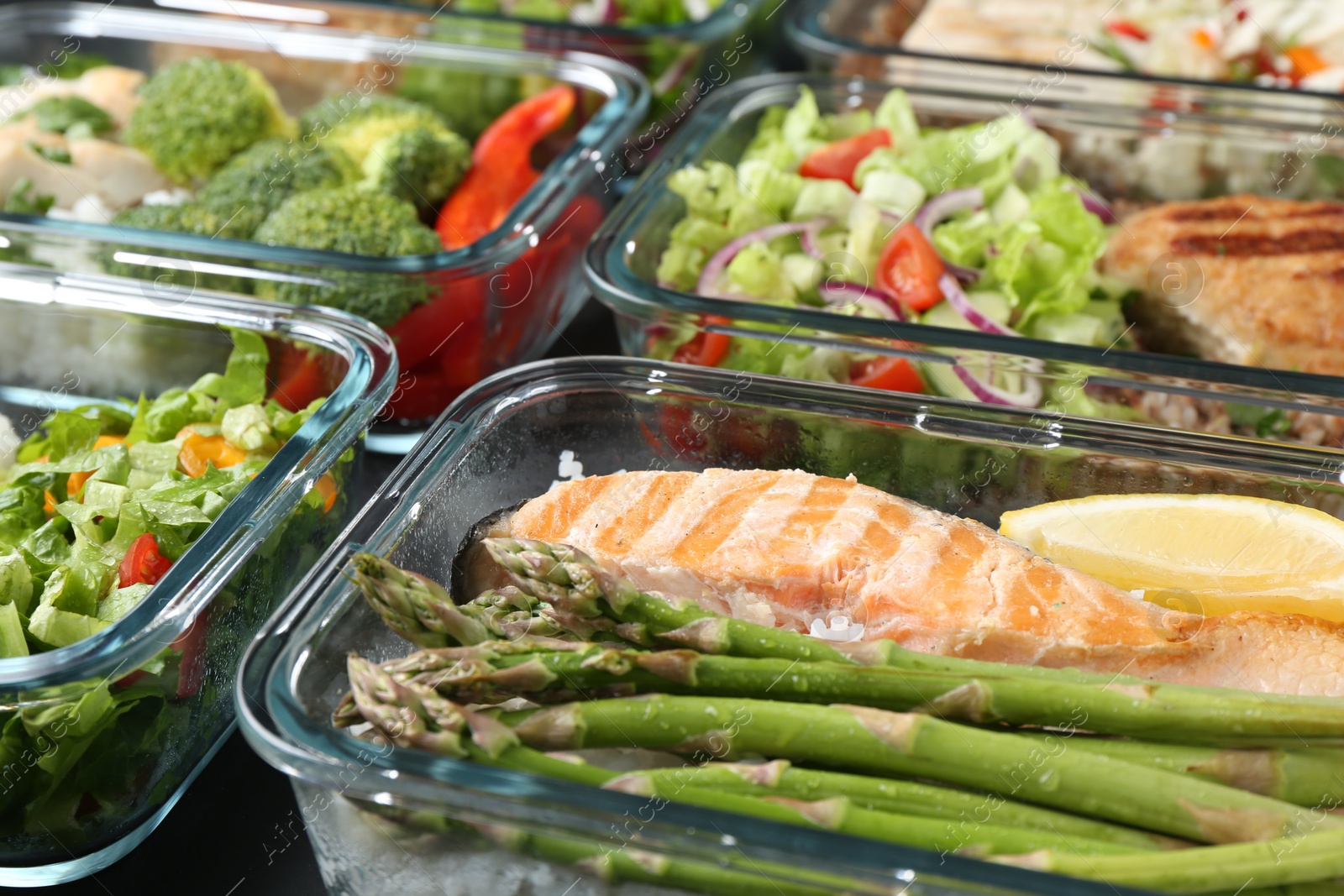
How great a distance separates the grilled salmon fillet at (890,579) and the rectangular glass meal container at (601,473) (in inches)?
3.7

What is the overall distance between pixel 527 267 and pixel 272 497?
2.94ft

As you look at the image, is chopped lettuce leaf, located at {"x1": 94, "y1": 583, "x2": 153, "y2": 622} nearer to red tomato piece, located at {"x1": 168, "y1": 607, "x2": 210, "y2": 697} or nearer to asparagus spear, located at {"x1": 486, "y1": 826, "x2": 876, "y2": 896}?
red tomato piece, located at {"x1": 168, "y1": 607, "x2": 210, "y2": 697}

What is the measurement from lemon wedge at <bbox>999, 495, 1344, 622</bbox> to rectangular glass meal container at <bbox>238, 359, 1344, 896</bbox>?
0.07 meters

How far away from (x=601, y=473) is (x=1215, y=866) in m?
1.00

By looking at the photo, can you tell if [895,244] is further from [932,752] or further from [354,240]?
[932,752]

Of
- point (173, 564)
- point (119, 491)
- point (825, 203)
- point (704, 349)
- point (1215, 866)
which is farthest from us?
point (825, 203)

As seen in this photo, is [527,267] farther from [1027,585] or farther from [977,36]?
[977,36]

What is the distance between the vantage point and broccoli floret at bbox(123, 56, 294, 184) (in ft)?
9.51

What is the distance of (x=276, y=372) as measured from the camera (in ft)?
6.72

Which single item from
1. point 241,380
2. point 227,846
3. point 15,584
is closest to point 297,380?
point 241,380

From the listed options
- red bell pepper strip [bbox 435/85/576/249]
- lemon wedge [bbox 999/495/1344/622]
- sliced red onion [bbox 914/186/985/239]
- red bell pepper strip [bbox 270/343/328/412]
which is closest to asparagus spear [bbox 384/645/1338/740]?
lemon wedge [bbox 999/495/1344/622]

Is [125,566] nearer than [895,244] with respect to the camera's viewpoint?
Yes

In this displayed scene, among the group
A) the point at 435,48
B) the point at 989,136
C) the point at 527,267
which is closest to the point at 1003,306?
the point at 989,136

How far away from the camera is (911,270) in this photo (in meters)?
2.33
